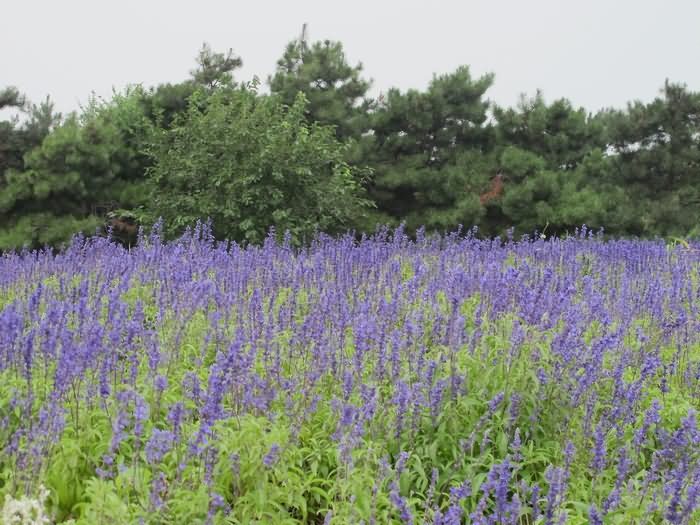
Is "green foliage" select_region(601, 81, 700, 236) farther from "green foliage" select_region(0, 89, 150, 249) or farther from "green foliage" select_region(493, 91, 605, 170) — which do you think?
"green foliage" select_region(0, 89, 150, 249)

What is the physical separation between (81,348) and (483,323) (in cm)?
269

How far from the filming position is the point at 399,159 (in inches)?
685

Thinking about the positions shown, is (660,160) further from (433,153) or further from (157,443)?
(157,443)

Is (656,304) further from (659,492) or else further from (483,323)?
(659,492)

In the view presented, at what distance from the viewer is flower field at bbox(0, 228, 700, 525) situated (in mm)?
3270

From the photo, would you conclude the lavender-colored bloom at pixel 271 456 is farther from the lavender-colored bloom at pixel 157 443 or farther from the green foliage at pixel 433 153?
the green foliage at pixel 433 153

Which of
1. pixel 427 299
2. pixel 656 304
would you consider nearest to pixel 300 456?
pixel 427 299

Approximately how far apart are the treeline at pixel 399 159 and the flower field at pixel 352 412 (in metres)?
9.15

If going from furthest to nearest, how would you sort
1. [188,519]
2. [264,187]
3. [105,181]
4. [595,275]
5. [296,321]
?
[105,181]
[264,187]
[595,275]
[296,321]
[188,519]

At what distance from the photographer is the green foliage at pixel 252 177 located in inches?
527

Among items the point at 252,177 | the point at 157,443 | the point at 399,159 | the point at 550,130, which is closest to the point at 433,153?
the point at 399,159

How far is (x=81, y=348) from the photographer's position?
12.8 feet

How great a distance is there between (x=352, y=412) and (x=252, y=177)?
32.9 feet

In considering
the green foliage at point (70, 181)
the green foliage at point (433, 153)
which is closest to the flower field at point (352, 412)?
the green foliage at point (433, 153)
